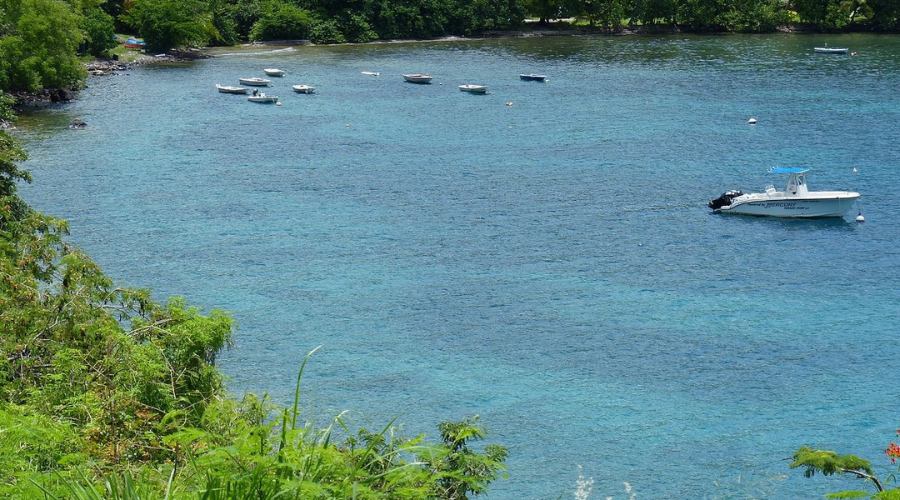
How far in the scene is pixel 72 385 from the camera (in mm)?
18953

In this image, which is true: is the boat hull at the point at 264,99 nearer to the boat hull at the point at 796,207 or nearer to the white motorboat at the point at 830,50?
the boat hull at the point at 796,207

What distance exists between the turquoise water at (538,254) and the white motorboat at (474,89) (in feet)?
3.08

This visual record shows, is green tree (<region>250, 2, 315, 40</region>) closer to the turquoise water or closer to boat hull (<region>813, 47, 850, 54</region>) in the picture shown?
the turquoise water

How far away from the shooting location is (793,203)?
53.1 metres

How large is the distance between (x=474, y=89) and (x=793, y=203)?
40.6 m

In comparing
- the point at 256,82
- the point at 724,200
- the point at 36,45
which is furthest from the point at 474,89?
the point at 724,200

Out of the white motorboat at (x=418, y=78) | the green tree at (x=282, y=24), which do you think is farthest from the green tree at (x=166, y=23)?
the white motorboat at (x=418, y=78)

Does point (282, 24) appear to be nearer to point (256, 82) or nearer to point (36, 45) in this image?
point (256, 82)

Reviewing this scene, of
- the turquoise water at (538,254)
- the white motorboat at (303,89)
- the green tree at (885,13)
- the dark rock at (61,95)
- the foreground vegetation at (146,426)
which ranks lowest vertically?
the turquoise water at (538,254)

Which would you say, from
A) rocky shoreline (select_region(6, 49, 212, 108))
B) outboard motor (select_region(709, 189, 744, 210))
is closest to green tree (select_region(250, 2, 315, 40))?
rocky shoreline (select_region(6, 49, 212, 108))

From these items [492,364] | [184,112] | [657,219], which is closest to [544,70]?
[184,112]

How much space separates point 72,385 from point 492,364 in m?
18.1

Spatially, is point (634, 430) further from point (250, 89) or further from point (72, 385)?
point (250, 89)

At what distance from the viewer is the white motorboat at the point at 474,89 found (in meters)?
87.7
